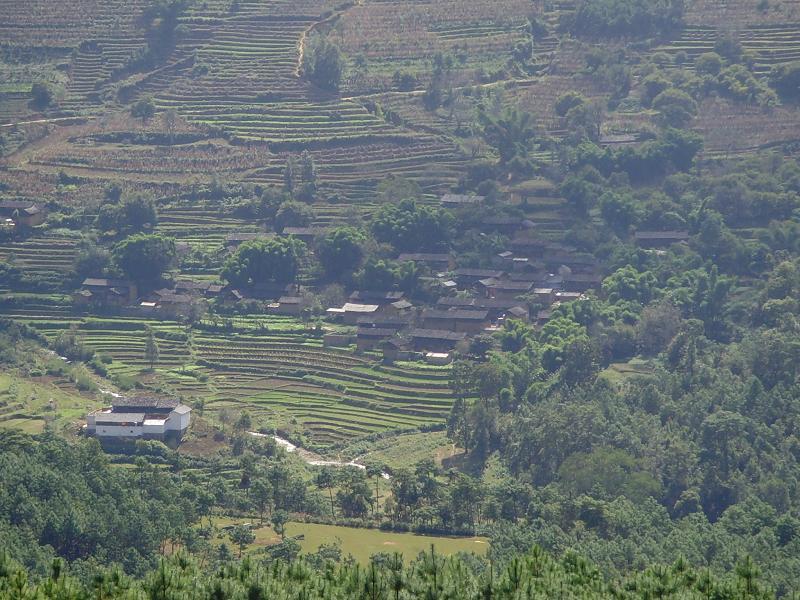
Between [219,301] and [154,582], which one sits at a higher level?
[154,582]

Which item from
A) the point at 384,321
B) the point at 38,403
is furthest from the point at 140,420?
the point at 384,321

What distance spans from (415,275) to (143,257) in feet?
35.3

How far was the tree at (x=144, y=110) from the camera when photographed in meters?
82.3

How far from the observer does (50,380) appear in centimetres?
6372

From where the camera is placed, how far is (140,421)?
58.1 meters

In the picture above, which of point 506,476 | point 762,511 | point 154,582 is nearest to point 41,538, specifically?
point 154,582

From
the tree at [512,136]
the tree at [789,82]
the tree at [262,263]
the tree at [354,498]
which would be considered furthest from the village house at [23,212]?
the tree at [789,82]

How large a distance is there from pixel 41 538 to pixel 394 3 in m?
49.9

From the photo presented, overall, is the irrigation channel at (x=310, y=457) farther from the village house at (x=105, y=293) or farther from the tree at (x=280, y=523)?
the village house at (x=105, y=293)

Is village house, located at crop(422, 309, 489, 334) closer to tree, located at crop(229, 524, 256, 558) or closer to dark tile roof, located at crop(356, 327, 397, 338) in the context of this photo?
dark tile roof, located at crop(356, 327, 397, 338)

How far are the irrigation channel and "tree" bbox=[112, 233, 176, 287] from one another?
43.3ft

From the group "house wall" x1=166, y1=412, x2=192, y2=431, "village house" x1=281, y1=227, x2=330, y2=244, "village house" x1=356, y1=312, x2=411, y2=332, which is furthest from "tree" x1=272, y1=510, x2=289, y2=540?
"village house" x1=281, y1=227, x2=330, y2=244

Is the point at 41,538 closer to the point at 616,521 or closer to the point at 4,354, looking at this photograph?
the point at 616,521

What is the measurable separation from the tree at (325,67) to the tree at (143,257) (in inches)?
628
